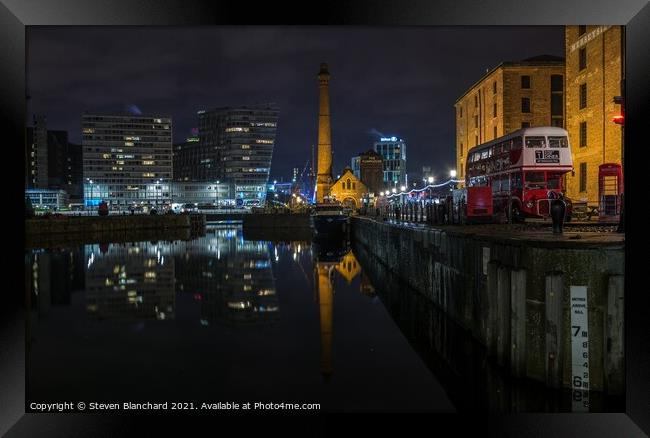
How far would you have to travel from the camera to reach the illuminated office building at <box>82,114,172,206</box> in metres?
165

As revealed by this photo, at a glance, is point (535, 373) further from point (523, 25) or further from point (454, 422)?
point (523, 25)

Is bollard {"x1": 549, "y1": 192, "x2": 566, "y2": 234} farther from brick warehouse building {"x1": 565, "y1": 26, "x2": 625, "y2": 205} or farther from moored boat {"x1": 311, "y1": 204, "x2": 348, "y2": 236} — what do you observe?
moored boat {"x1": 311, "y1": 204, "x2": 348, "y2": 236}

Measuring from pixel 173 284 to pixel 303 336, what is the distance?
1323cm

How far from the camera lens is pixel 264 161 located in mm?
191625

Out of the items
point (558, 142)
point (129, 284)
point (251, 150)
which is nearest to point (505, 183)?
point (558, 142)

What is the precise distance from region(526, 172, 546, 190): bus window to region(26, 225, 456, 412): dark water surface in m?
8.11

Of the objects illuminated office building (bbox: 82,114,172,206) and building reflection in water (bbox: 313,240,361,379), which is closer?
building reflection in water (bbox: 313,240,361,379)

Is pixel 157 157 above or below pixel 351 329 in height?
above

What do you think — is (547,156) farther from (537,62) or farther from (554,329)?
(537,62)

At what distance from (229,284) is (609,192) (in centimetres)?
1678

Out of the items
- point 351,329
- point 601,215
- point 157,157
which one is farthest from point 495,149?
point 157,157

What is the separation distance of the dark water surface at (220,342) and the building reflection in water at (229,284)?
8cm

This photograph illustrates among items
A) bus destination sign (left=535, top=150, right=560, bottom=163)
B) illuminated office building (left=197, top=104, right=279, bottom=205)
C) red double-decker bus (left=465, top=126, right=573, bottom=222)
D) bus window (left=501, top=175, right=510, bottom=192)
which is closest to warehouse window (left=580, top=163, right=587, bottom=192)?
red double-decker bus (left=465, top=126, right=573, bottom=222)
